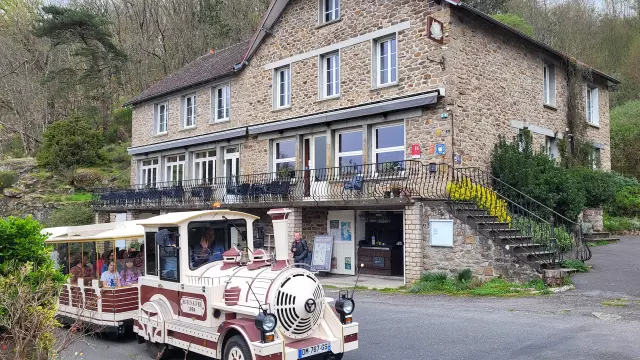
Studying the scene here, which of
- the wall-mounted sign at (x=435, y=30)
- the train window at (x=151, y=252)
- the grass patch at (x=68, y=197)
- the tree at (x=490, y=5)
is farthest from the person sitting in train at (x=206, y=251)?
the tree at (x=490, y=5)

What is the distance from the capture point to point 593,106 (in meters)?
23.0

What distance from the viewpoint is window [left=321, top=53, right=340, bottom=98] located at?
19.0 m

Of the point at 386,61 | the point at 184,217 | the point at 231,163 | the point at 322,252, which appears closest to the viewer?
the point at 184,217

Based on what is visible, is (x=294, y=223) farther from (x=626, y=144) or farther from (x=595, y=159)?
(x=626, y=144)

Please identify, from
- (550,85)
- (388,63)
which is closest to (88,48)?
(388,63)

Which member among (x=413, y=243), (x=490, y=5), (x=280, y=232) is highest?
(x=490, y=5)

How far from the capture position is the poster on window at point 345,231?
18109 millimetres

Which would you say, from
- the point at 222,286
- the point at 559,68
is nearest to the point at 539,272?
the point at 222,286

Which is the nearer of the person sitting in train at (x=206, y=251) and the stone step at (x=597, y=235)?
the person sitting in train at (x=206, y=251)

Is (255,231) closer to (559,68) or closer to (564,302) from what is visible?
(564,302)

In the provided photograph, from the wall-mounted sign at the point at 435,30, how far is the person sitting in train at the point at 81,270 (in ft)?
35.5

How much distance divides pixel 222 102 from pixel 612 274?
55.0 feet

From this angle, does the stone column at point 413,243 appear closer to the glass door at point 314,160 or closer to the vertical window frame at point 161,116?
the glass door at point 314,160

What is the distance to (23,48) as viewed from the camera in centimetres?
4009
